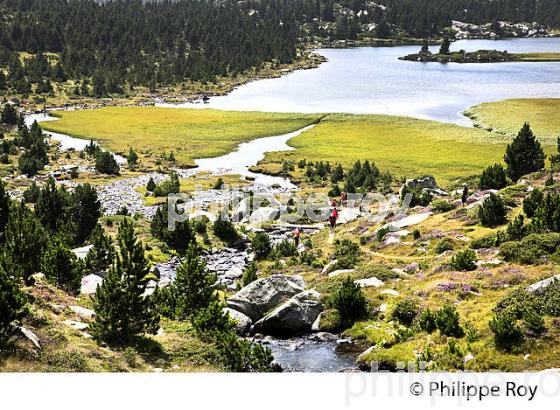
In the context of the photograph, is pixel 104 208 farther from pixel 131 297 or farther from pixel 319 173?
pixel 131 297

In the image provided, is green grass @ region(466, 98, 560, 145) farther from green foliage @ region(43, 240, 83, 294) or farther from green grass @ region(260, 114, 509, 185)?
green foliage @ region(43, 240, 83, 294)

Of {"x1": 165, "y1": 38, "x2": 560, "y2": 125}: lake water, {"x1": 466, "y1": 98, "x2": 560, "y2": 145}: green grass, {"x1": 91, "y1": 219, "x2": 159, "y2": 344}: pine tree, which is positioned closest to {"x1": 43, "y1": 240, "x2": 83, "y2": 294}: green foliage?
{"x1": 91, "y1": 219, "x2": 159, "y2": 344}: pine tree

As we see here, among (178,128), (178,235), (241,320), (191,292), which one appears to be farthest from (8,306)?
(178,128)

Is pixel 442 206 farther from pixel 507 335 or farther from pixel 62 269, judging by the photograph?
pixel 62 269

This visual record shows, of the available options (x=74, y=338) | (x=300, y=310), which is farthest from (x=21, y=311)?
(x=300, y=310)

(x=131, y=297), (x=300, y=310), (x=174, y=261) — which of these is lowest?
(x=174, y=261)

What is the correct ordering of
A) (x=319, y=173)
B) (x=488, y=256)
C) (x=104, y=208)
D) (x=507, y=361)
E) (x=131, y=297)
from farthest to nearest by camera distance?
(x=319, y=173) → (x=104, y=208) → (x=488, y=256) → (x=131, y=297) → (x=507, y=361)
